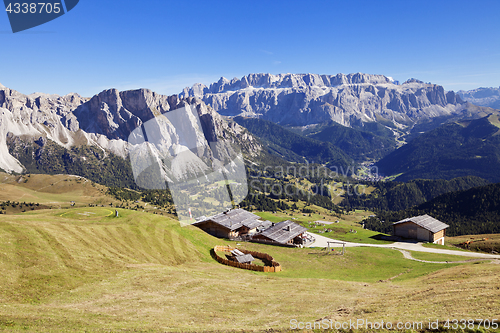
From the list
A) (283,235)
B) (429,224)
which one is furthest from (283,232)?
(429,224)

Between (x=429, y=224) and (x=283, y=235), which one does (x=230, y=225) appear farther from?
(x=429, y=224)

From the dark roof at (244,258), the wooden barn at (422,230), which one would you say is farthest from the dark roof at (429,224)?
the dark roof at (244,258)

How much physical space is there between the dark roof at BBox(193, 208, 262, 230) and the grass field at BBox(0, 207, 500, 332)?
32.6 meters

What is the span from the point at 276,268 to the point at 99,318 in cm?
3461

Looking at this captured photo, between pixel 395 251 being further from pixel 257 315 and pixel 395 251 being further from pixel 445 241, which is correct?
pixel 257 315

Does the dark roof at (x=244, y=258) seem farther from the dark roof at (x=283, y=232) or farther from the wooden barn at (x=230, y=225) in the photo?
the wooden barn at (x=230, y=225)

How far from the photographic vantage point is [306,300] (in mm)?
33125

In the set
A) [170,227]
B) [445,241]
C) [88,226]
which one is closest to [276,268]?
[170,227]

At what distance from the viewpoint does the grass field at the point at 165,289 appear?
24250mm

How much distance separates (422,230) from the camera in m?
90.1

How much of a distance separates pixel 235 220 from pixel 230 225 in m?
5.42

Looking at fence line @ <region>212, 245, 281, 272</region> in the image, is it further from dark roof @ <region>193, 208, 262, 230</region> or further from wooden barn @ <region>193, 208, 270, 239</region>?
dark roof @ <region>193, 208, 262, 230</region>

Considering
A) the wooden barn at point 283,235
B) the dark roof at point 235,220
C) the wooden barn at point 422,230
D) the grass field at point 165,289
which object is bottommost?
the wooden barn at point 422,230

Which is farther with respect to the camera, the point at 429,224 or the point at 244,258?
the point at 429,224
